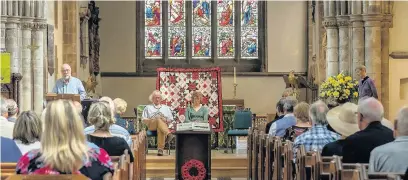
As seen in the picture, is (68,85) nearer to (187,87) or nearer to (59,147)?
(187,87)

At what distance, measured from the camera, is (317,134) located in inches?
262

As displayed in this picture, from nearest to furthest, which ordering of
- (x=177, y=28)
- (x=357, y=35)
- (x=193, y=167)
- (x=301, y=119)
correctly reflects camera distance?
(x=301, y=119) < (x=193, y=167) < (x=357, y=35) < (x=177, y=28)

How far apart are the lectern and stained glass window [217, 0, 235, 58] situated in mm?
10480

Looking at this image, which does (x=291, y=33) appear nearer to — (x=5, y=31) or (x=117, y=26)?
(x=117, y=26)

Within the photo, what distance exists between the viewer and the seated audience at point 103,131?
589 centimetres

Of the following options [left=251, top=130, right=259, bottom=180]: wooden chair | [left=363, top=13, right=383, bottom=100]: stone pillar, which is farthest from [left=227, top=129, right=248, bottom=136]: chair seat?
[left=251, top=130, right=259, bottom=180]: wooden chair

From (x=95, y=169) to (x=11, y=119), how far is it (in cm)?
312

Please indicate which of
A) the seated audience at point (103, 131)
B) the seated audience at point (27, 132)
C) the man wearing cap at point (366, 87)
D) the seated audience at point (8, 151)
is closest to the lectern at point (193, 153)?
the man wearing cap at point (366, 87)

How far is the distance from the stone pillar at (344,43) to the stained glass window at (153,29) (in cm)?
749

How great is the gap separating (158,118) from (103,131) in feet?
20.9

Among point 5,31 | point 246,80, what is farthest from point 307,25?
point 5,31

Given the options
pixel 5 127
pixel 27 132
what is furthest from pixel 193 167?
pixel 27 132

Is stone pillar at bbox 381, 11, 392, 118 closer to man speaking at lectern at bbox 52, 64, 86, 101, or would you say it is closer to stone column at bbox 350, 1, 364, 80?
stone column at bbox 350, 1, 364, 80

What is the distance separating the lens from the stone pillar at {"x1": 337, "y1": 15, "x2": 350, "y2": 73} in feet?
43.9
